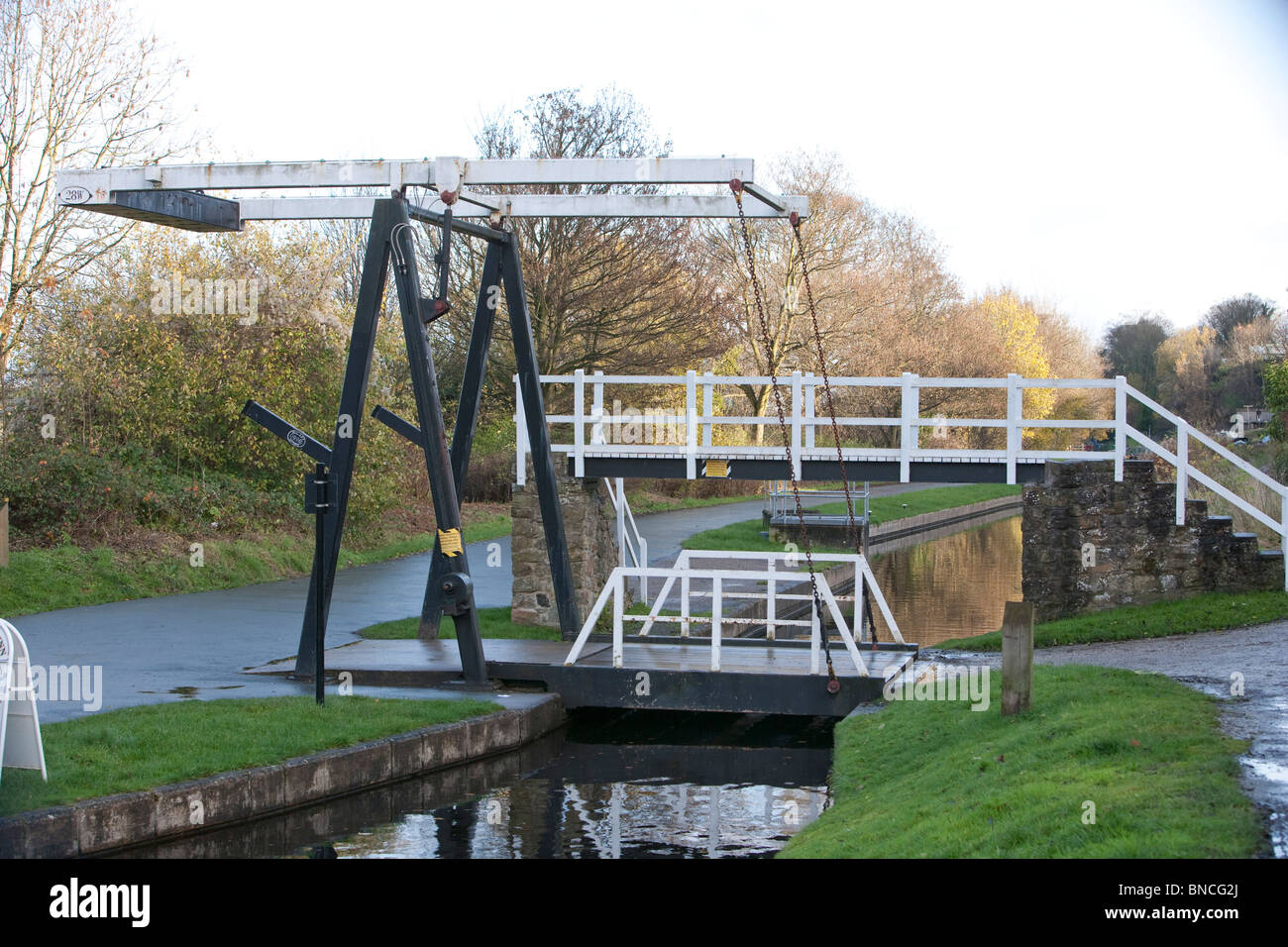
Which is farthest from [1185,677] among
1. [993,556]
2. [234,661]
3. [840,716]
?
[993,556]

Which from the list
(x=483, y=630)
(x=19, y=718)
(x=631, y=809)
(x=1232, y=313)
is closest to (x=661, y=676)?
(x=631, y=809)

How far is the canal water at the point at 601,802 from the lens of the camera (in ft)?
27.4

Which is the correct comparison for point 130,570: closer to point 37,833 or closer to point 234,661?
point 234,661

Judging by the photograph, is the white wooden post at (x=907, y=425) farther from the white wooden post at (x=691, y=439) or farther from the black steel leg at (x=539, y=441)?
the black steel leg at (x=539, y=441)

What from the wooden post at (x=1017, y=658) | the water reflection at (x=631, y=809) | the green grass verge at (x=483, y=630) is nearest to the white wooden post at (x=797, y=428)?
the green grass verge at (x=483, y=630)

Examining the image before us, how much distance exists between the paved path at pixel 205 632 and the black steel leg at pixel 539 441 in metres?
2.65

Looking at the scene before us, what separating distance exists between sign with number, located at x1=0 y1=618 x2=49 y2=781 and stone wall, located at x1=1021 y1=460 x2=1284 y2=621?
1105cm

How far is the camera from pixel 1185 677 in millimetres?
10852

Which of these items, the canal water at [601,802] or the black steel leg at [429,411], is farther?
the black steel leg at [429,411]

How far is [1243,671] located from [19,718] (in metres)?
9.48

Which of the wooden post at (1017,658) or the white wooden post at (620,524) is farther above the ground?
the white wooden post at (620,524)

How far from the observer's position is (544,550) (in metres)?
16.1

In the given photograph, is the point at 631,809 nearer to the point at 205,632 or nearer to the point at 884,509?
the point at 205,632
